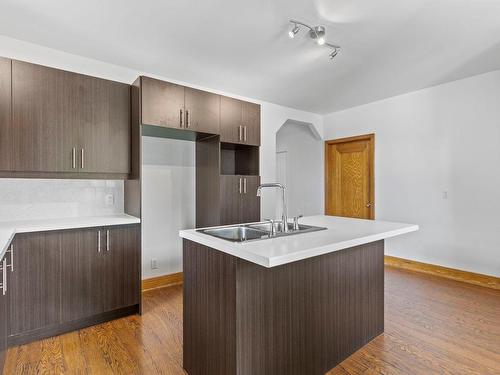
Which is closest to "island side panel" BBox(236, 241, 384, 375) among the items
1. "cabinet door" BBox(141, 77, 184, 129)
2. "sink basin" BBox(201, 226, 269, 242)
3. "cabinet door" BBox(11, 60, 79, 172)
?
"sink basin" BBox(201, 226, 269, 242)

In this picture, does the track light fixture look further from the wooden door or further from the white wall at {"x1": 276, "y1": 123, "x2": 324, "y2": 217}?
the white wall at {"x1": 276, "y1": 123, "x2": 324, "y2": 217}

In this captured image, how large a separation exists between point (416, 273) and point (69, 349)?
13.3 feet

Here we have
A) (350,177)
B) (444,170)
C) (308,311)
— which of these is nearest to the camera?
(308,311)

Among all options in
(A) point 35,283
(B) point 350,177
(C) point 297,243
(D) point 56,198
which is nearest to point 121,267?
(A) point 35,283

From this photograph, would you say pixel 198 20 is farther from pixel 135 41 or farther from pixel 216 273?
pixel 216 273

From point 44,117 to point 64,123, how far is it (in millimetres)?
145

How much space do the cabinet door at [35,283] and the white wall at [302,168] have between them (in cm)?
426

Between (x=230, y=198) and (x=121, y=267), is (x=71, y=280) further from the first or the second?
(x=230, y=198)

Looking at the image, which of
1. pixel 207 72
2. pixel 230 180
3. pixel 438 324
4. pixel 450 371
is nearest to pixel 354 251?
pixel 450 371

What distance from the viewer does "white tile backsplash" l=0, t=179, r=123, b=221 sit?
255 centimetres

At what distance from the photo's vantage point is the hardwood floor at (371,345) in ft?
6.26

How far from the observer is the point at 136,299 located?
2.67 m

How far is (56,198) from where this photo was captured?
9.03 feet

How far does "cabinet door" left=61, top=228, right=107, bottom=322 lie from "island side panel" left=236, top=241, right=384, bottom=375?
1645 mm
